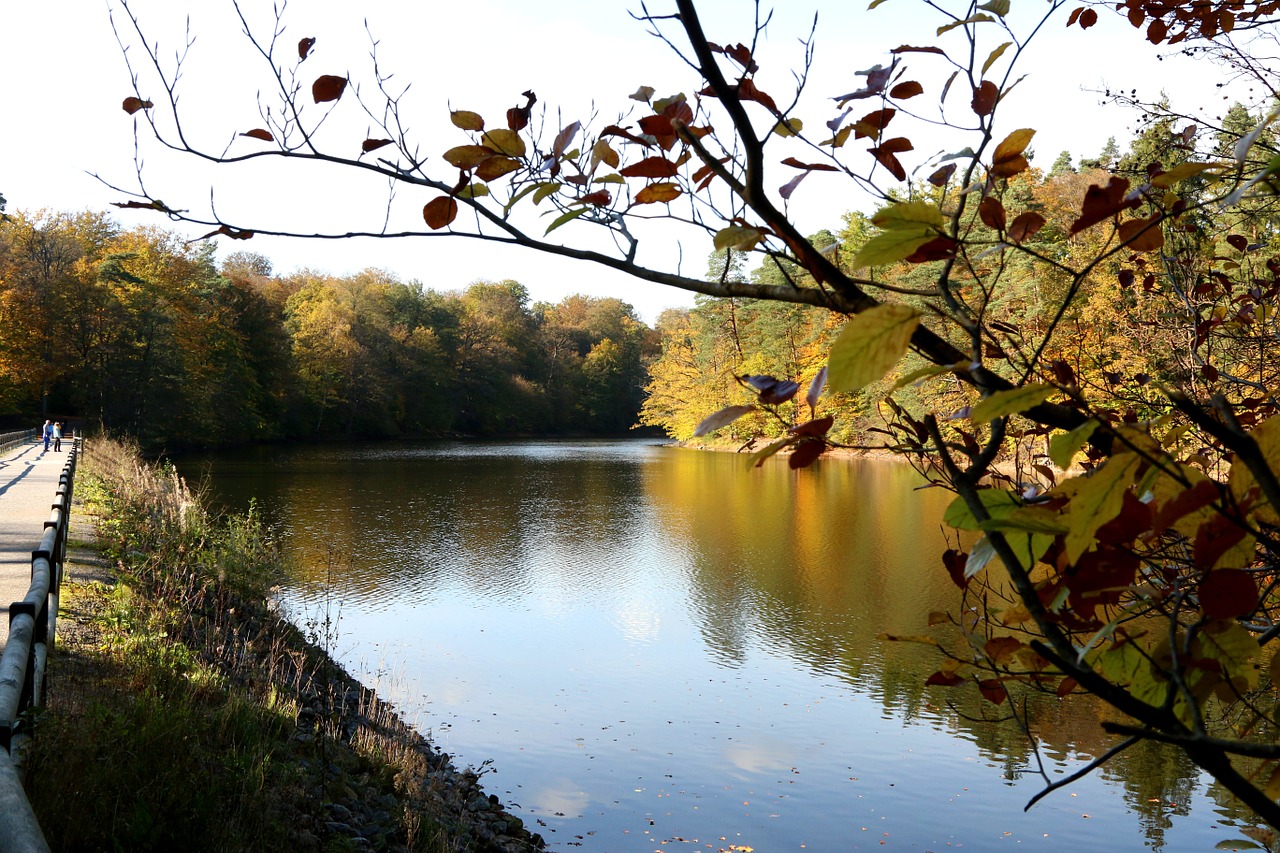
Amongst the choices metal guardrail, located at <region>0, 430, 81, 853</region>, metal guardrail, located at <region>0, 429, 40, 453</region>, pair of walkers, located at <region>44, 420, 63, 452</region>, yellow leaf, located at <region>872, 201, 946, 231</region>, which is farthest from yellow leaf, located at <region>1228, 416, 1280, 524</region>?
pair of walkers, located at <region>44, 420, 63, 452</region>

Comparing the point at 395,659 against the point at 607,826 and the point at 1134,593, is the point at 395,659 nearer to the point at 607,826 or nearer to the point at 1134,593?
the point at 607,826

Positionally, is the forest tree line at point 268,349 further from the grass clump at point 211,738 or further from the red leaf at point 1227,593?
the red leaf at point 1227,593

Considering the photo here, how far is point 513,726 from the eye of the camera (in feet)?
28.1

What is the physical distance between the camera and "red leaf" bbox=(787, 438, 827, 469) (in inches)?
41.4

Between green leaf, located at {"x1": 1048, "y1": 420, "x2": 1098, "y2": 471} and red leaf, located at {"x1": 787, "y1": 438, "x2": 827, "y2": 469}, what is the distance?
1.16 feet

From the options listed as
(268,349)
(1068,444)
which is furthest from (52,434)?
(1068,444)

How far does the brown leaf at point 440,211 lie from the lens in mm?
1141

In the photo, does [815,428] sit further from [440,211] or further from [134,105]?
[134,105]

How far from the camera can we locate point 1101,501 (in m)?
0.61

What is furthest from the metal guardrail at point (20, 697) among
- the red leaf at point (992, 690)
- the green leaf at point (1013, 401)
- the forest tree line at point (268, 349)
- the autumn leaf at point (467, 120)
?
the forest tree line at point (268, 349)

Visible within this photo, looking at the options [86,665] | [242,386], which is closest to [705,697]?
[86,665]

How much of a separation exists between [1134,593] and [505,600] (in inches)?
506

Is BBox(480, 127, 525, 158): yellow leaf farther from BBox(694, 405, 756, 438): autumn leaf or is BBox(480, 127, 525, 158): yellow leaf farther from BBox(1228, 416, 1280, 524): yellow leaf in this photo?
BBox(1228, 416, 1280, 524): yellow leaf

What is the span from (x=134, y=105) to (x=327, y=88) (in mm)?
387
